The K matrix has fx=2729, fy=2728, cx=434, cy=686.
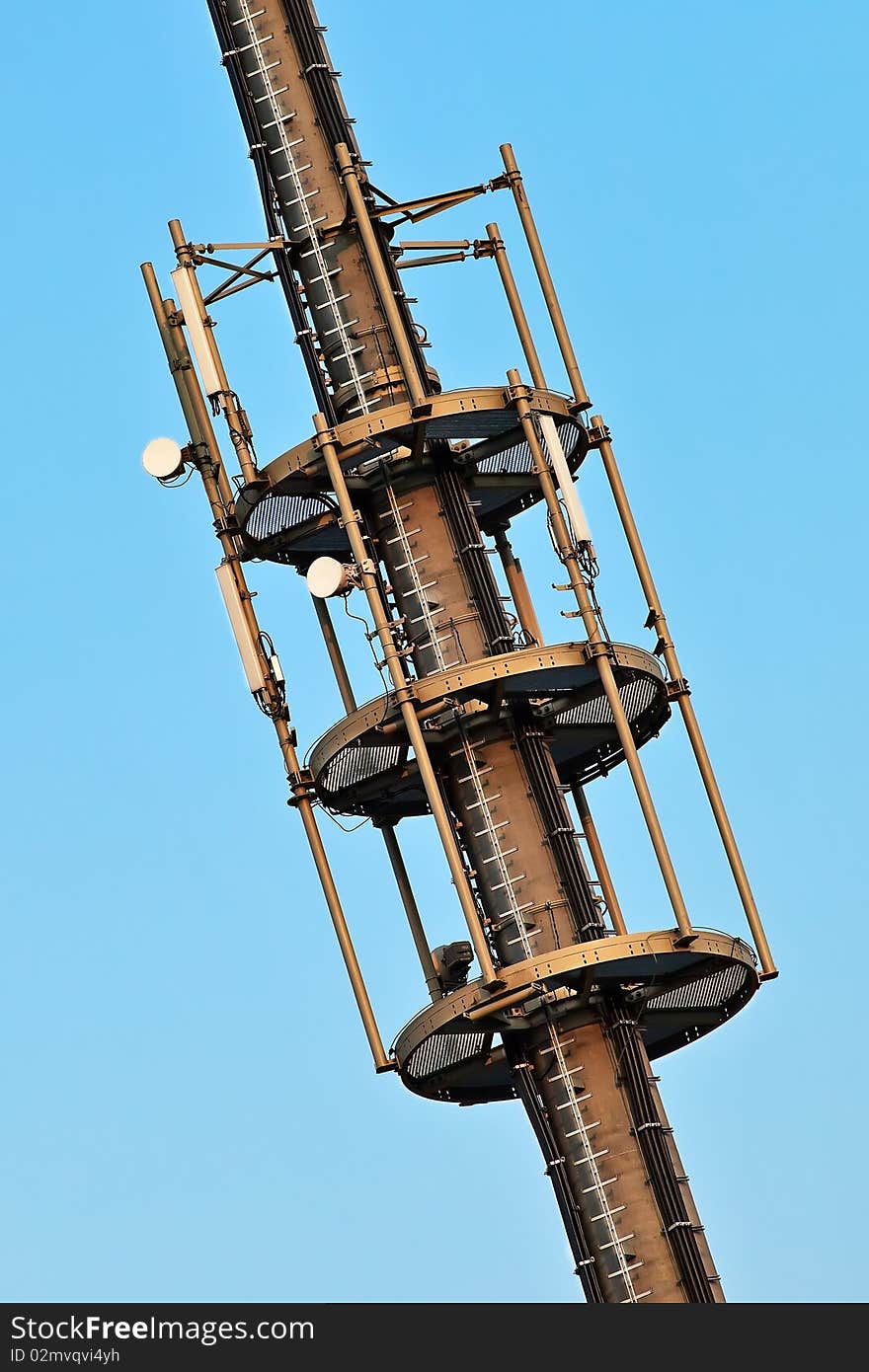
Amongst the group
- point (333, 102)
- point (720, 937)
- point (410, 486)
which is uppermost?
point (333, 102)

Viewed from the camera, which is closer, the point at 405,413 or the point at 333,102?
the point at 405,413

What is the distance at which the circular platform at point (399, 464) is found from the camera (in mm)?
68188

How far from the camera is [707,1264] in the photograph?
6469 cm

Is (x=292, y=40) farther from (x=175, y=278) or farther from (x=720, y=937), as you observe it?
(x=720, y=937)

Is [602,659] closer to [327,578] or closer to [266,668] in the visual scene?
[327,578]

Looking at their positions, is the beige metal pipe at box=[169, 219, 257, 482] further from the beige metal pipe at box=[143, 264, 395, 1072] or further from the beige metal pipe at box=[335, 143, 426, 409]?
the beige metal pipe at box=[335, 143, 426, 409]

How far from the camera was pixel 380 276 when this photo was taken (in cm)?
6938

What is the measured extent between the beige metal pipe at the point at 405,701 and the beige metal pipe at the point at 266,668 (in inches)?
133

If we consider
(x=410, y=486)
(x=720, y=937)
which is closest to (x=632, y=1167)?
(x=720, y=937)

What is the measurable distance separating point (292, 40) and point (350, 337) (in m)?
8.88

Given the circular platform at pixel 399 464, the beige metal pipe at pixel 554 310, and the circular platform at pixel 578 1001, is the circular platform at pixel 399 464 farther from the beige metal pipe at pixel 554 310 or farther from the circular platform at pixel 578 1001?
the circular platform at pixel 578 1001

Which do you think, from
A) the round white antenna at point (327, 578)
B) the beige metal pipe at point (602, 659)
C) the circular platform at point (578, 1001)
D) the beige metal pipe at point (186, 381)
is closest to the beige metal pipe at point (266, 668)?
the beige metal pipe at point (186, 381)
